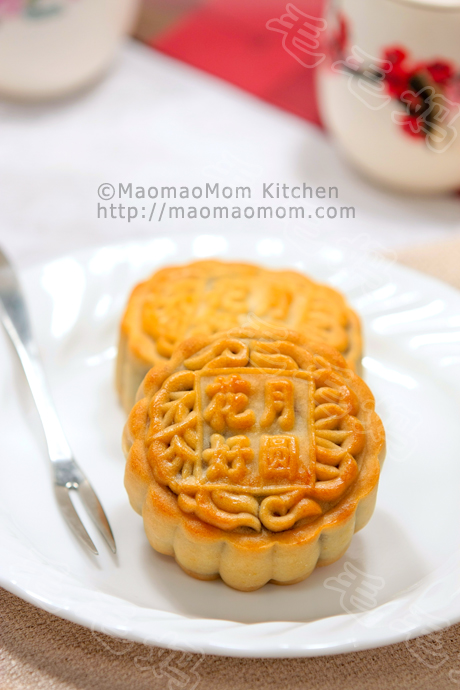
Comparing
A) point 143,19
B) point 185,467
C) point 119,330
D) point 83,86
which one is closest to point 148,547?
point 185,467

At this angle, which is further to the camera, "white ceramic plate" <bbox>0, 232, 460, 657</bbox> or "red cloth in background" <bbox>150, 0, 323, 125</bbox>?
"red cloth in background" <bbox>150, 0, 323, 125</bbox>

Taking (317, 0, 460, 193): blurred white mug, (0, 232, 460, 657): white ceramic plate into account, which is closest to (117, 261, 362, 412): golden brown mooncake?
(0, 232, 460, 657): white ceramic plate

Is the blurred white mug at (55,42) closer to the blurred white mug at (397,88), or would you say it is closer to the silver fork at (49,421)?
the blurred white mug at (397,88)

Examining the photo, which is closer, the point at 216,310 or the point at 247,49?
the point at 216,310

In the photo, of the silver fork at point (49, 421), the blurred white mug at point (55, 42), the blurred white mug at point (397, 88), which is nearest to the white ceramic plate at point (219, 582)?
the silver fork at point (49, 421)

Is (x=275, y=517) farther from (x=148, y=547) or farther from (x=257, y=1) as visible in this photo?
(x=257, y=1)

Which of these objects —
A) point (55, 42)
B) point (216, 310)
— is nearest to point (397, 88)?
point (216, 310)

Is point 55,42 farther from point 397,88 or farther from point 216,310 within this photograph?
point 216,310

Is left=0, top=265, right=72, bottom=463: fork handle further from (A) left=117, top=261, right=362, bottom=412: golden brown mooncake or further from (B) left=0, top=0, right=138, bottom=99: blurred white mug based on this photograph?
(B) left=0, top=0, right=138, bottom=99: blurred white mug
